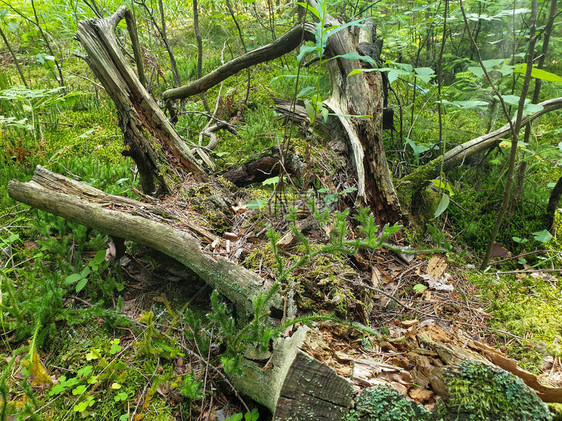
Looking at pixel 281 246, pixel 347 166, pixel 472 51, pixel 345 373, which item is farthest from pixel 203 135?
pixel 472 51

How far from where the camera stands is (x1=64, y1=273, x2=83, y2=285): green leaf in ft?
8.48

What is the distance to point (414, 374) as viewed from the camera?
67.2 inches

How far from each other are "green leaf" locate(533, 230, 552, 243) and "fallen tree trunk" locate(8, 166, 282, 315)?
2.63 m

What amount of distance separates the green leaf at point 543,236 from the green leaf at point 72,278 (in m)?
3.95

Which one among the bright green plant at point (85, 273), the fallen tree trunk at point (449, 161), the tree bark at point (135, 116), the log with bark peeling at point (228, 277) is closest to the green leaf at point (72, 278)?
the bright green plant at point (85, 273)

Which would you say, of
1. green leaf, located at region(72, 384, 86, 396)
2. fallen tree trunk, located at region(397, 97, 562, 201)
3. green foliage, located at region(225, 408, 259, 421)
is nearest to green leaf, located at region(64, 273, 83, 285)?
green leaf, located at region(72, 384, 86, 396)

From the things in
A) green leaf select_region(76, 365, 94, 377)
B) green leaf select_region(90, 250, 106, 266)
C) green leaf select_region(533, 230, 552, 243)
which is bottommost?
green leaf select_region(533, 230, 552, 243)

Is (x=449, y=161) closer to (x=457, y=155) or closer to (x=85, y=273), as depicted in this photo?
(x=457, y=155)

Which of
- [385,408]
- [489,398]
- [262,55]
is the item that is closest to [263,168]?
[262,55]

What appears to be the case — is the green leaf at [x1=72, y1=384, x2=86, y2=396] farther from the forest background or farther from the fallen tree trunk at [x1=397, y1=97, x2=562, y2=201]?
the fallen tree trunk at [x1=397, y1=97, x2=562, y2=201]

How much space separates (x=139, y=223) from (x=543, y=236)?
3523 mm

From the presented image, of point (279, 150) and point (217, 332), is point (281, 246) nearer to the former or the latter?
point (217, 332)

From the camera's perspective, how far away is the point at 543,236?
305cm

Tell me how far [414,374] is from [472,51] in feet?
17.1
